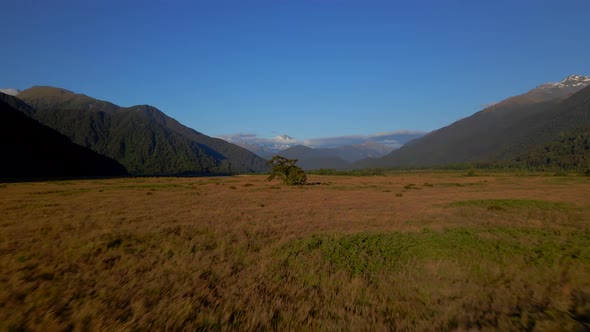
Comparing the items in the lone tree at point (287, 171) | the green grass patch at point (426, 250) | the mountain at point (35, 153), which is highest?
the mountain at point (35, 153)

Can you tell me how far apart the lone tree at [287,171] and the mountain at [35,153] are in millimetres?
71398

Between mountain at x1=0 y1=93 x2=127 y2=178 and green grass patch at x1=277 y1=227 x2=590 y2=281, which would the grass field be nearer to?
green grass patch at x1=277 y1=227 x2=590 y2=281

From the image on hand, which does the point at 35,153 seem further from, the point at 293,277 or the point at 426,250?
the point at 426,250

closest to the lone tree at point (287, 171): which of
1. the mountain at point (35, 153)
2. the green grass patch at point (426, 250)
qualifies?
the green grass patch at point (426, 250)

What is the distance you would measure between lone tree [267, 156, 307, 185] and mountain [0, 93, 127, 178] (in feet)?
234

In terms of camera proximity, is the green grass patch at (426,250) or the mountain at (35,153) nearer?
the green grass patch at (426,250)

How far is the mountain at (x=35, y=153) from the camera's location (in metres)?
89.9

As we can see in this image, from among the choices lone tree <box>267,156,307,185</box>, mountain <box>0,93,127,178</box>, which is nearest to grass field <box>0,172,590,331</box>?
lone tree <box>267,156,307,185</box>

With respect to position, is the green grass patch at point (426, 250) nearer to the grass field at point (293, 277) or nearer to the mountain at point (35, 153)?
the grass field at point (293, 277)

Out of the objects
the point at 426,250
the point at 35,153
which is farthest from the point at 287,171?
the point at 35,153

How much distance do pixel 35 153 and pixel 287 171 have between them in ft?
280

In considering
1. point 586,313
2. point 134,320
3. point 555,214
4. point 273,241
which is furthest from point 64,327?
point 555,214

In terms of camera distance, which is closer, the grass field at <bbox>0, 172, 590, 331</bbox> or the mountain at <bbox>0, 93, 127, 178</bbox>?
the grass field at <bbox>0, 172, 590, 331</bbox>

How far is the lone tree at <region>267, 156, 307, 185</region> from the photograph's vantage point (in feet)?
203
